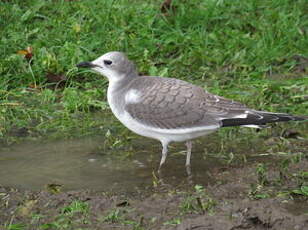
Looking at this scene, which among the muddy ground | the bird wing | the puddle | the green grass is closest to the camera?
the muddy ground

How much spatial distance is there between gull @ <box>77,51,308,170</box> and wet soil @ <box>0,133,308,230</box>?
1.10 feet

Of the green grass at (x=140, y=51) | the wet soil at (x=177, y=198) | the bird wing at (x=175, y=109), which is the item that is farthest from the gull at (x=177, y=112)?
the green grass at (x=140, y=51)

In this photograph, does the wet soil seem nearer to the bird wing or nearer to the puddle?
the puddle

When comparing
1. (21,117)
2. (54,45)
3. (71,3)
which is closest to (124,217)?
(21,117)

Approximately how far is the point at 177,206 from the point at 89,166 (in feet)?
4.44

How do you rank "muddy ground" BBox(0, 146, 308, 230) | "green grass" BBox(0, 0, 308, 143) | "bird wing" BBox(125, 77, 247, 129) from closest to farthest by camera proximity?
"muddy ground" BBox(0, 146, 308, 230)
"bird wing" BBox(125, 77, 247, 129)
"green grass" BBox(0, 0, 308, 143)

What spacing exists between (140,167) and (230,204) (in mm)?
1356

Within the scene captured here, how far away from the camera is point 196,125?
6418 mm

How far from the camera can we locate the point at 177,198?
5734mm

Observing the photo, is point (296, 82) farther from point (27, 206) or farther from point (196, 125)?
point (27, 206)

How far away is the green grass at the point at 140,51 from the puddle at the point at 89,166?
15.6 inches

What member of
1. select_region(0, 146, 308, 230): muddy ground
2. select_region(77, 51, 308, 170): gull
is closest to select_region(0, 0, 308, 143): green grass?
select_region(77, 51, 308, 170): gull

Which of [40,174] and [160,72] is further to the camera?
[160,72]

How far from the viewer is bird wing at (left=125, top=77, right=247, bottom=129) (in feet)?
21.1
